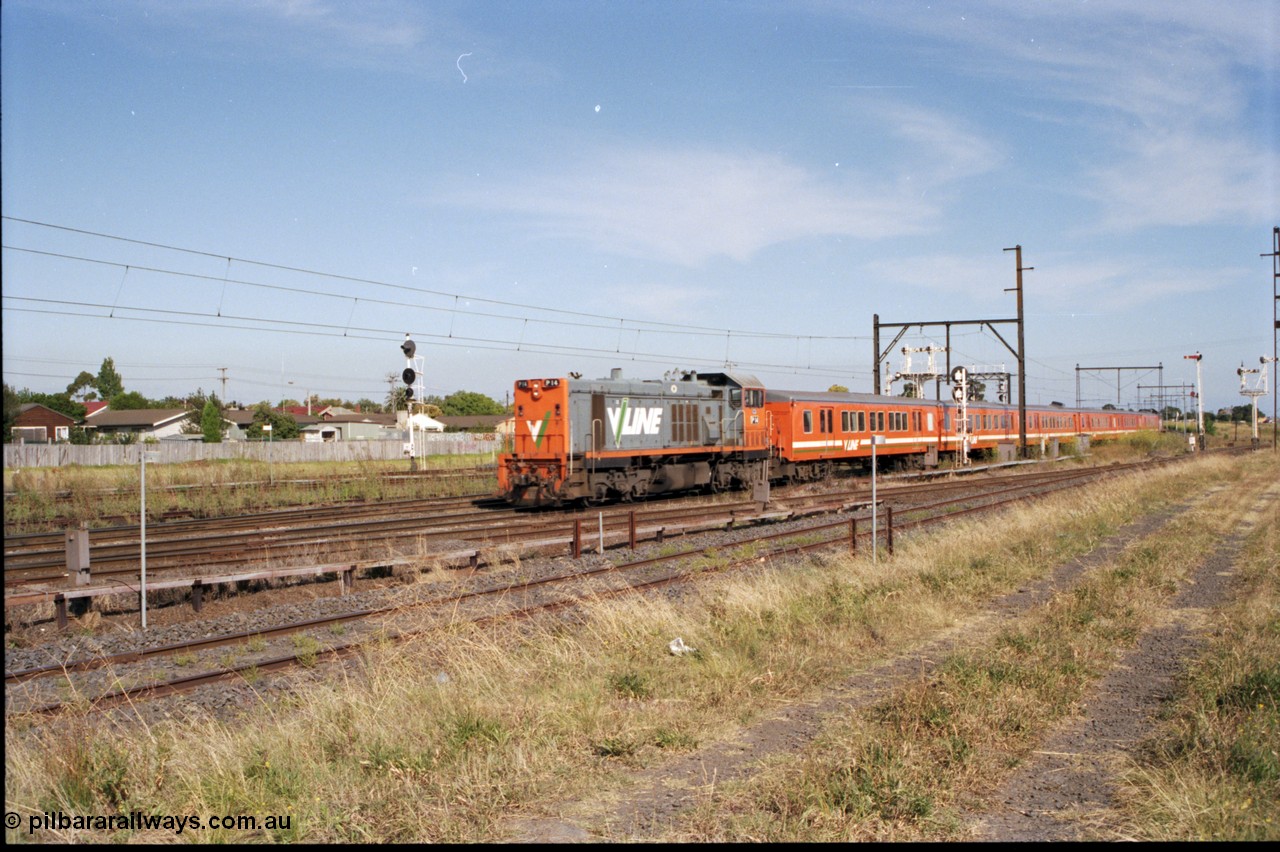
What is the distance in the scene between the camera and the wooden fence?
105ft

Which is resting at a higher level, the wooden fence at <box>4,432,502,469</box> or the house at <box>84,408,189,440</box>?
the house at <box>84,408,189,440</box>

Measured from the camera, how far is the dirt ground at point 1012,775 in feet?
17.2

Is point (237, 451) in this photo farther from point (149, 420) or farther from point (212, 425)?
point (149, 420)

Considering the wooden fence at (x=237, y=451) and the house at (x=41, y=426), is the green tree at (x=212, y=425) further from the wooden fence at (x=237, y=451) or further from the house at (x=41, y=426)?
the house at (x=41, y=426)

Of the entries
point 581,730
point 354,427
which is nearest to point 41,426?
point 581,730

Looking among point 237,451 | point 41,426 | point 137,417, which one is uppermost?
point 137,417

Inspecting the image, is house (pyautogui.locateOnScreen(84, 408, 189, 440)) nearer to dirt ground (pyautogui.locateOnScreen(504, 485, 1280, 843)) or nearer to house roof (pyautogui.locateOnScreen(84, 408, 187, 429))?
house roof (pyautogui.locateOnScreen(84, 408, 187, 429))

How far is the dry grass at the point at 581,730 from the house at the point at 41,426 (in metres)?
17.4

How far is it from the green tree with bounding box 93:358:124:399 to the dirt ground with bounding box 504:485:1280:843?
76128 mm

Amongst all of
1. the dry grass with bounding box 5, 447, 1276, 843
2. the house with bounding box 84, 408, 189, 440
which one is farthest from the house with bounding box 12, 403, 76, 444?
the house with bounding box 84, 408, 189, 440

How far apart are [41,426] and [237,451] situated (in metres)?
17.4

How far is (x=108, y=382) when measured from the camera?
74.9 m

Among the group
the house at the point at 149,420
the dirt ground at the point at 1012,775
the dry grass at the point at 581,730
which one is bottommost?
the dirt ground at the point at 1012,775

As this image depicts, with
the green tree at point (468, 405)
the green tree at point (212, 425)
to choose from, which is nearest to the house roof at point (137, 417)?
the green tree at point (212, 425)
